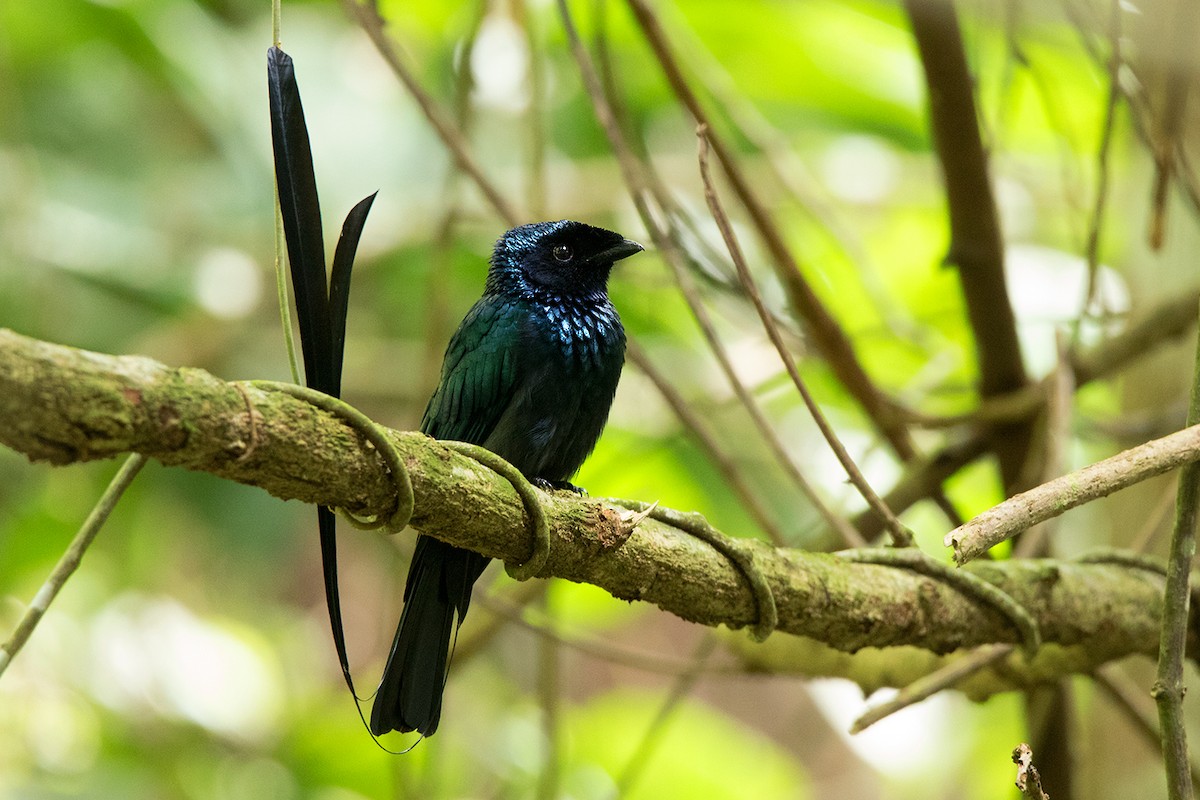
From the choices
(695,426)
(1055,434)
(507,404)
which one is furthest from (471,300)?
(1055,434)

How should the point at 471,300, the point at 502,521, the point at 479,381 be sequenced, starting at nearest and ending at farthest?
the point at 502,521
the point at 479,381
the point at 471,300

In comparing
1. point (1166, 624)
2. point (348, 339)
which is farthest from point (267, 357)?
point (1166, 624)

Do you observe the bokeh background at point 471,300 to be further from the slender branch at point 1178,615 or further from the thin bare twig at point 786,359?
the slender branch at point 1178,615

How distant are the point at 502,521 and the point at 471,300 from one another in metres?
3.58

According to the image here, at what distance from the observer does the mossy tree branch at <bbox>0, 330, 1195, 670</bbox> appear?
1.20m

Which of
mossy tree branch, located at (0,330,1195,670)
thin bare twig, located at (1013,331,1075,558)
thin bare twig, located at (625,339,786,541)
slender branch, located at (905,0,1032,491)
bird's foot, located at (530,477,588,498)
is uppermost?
slender branch, located at (905,0,1032,491)

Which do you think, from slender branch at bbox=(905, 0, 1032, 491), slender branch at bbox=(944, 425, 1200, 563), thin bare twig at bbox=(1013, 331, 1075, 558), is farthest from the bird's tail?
slender branch at bbox=(905, 0, 1032, 491)

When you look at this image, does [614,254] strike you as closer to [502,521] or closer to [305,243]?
[502,521]

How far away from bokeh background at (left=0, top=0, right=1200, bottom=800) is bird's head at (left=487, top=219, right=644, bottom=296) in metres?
0.68

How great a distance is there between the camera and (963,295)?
3.38m

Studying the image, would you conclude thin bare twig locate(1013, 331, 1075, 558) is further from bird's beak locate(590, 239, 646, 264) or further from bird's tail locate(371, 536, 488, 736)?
bird's tail locate(371, 536, 488, 736)

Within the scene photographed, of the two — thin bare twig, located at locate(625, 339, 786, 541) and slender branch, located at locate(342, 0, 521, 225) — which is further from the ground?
slender branch, located at locate(342, 0, 521, 225)

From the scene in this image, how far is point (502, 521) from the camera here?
5.58 feet

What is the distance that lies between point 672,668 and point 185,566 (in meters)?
3.49
